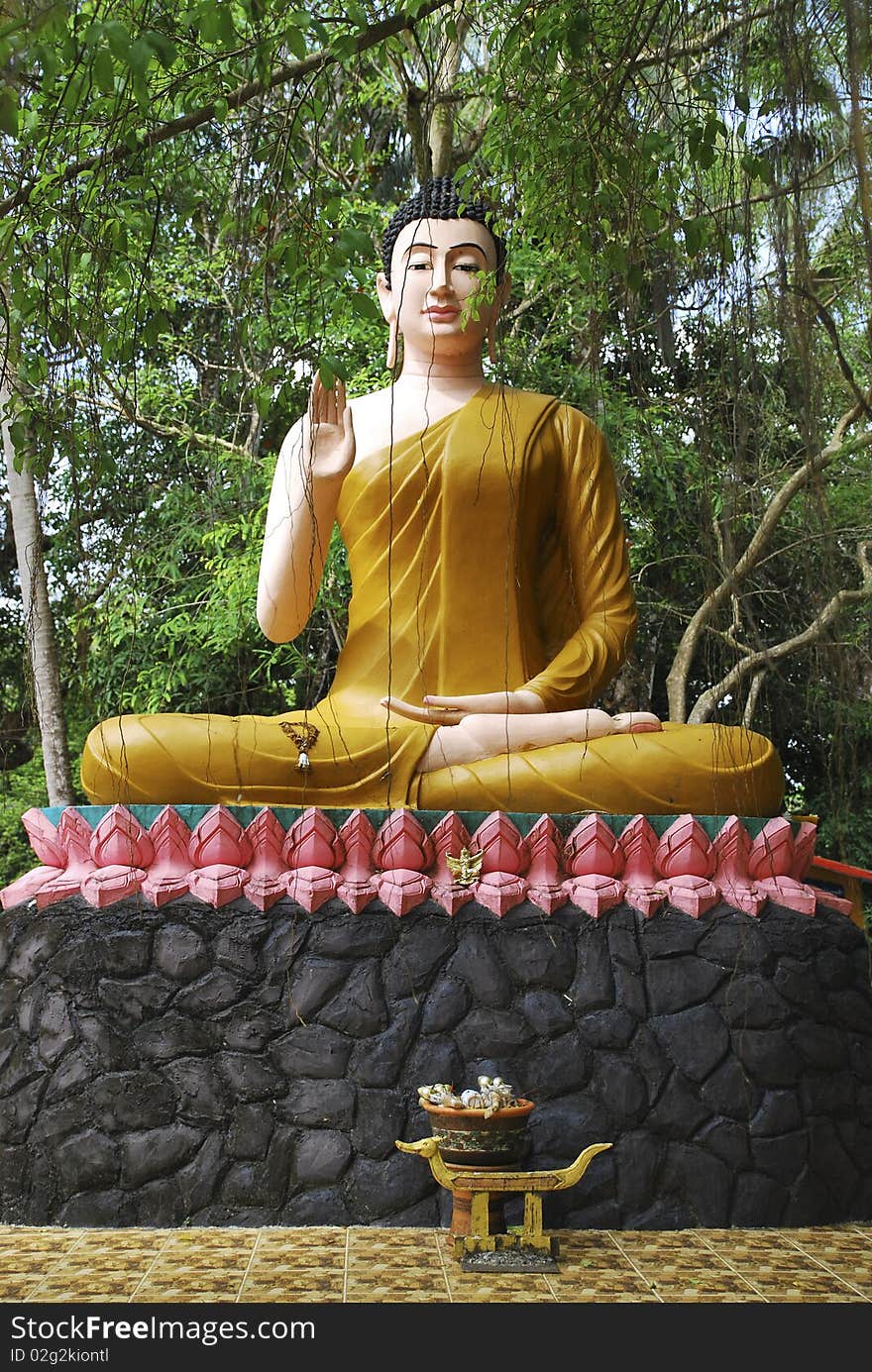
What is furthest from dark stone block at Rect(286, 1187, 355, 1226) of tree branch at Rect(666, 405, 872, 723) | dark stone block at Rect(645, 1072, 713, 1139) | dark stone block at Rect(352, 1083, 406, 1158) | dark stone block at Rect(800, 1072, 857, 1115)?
tree branch at Rect(666, 405, 872, 723)

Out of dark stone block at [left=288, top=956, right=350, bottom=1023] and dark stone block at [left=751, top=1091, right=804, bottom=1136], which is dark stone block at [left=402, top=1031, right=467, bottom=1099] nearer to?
dark stone block at [left=288, top=956, right=350, bottom=1023]

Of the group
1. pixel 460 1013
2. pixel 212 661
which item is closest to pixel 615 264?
pixel 460 1013

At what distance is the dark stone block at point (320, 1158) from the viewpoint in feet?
12.6

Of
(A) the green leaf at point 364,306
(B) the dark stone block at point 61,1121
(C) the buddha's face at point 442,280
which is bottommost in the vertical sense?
(B) the dark stone block at point 61,1121

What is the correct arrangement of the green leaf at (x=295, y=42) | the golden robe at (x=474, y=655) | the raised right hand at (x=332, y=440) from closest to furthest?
the green leaf at (x=295, y=42)
the golden robe at (x=474, y=655)
the raised right hand at (x=332, y=440)

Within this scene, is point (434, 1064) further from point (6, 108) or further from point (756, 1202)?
point (6, 108)

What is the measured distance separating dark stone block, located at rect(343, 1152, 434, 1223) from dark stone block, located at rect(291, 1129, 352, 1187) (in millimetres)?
35

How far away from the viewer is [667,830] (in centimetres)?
422

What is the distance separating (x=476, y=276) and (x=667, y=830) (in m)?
2.11

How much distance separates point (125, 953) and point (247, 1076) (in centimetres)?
47

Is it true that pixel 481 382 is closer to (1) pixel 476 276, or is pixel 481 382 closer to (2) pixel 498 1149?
(1) pixel 476 276

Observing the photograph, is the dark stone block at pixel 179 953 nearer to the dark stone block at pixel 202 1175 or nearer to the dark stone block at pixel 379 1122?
the dark stone block at pixel 202 1175

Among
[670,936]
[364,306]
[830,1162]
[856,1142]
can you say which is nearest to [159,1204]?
[670,936]

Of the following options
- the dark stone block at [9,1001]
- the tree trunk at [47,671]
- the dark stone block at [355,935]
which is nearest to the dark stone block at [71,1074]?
the dark stone block at [9,1001]
